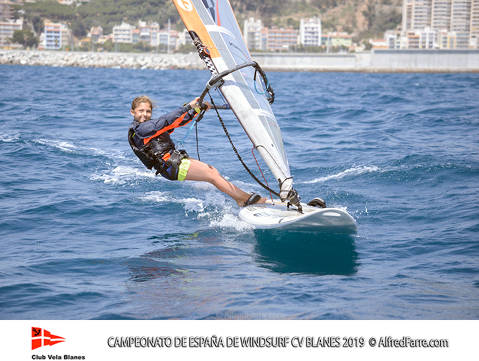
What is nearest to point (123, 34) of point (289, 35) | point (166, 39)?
point (166, 39)

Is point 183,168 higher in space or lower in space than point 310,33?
lower

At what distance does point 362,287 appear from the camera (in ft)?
17.3

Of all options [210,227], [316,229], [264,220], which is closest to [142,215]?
[210,227]

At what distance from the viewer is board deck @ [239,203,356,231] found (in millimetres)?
6391

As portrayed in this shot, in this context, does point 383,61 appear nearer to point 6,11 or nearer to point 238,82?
point 238,82

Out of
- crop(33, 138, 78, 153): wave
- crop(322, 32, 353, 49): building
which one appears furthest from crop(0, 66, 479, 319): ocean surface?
crop(322, 32, 353, 49): building

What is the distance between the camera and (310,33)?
520 ft

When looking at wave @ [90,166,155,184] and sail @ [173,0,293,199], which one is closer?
sail @ [173,0,293,199]

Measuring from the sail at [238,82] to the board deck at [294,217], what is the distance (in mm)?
309

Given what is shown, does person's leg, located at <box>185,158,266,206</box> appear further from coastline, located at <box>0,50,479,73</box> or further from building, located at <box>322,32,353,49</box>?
building, located at <box>322,32,353,49</box>

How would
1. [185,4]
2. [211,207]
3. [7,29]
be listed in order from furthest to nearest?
A: [7,29] → [211,207] → [185,4]

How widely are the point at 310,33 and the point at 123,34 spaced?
171 ft
